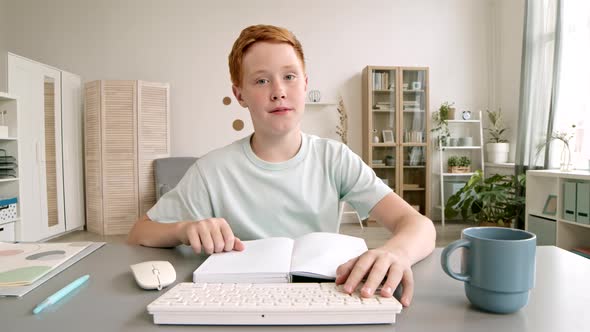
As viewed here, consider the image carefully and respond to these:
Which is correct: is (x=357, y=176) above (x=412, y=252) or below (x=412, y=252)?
above

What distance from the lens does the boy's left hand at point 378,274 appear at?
21.2 inches

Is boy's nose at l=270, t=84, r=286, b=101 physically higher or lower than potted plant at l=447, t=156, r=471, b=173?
higher

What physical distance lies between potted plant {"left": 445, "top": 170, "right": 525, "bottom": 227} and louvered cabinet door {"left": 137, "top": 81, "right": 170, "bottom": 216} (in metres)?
3.35

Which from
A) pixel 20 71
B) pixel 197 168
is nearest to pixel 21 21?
pixel 20 71

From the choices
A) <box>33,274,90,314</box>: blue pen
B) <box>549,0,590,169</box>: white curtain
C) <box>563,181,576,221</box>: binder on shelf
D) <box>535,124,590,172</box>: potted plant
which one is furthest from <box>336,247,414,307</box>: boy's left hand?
<box>549,0,590,169</box>: white curtain

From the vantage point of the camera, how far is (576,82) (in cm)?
375

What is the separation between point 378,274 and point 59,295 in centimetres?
47

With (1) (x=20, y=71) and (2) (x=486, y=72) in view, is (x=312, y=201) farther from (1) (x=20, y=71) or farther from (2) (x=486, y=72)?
(2) (x=486, y=72)

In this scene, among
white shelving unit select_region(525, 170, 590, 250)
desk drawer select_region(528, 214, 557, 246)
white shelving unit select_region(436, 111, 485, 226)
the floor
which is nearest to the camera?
white shelving unit select_region(525, 170, 590, 250)

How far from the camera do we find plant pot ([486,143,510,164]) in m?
4.63

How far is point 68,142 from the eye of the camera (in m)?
4.30

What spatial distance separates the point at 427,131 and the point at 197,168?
13.1 ft

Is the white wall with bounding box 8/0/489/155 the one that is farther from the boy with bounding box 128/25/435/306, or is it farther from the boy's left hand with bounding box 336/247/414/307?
the boy's left hand with bounding box 336/247/414/307

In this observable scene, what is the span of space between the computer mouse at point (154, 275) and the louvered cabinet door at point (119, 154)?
3.86 metres
